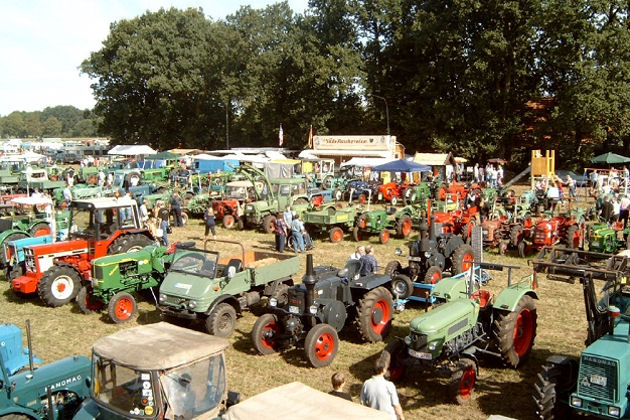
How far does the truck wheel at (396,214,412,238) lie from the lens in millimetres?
17656

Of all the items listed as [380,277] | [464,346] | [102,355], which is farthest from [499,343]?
[102,355]

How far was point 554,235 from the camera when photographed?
14992 millimetres

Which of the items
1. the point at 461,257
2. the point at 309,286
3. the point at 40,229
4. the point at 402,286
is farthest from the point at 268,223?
the point at 309,286

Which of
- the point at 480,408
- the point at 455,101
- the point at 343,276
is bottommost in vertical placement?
the point at 480,408

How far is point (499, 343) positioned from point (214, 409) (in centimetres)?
420

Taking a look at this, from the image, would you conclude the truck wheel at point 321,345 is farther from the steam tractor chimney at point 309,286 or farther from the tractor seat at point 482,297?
the tractor seat at point 482,297

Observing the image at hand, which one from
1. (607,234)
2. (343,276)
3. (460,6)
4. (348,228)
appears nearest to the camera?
(343,276)

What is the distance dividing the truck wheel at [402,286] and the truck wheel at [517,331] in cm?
239

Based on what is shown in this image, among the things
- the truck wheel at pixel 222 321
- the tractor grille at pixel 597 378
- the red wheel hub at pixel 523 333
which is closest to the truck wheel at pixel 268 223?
Result: the truck wheel at pixel 222 321

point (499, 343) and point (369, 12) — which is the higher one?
point (369, 12)

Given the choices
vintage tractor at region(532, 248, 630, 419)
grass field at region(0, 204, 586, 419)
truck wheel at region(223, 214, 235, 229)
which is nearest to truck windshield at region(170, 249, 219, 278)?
grass field at region(0, 204, 586, 419)

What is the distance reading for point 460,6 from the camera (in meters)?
33.2

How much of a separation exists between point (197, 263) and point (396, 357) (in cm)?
404

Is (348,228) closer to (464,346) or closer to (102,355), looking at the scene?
(464,346)
